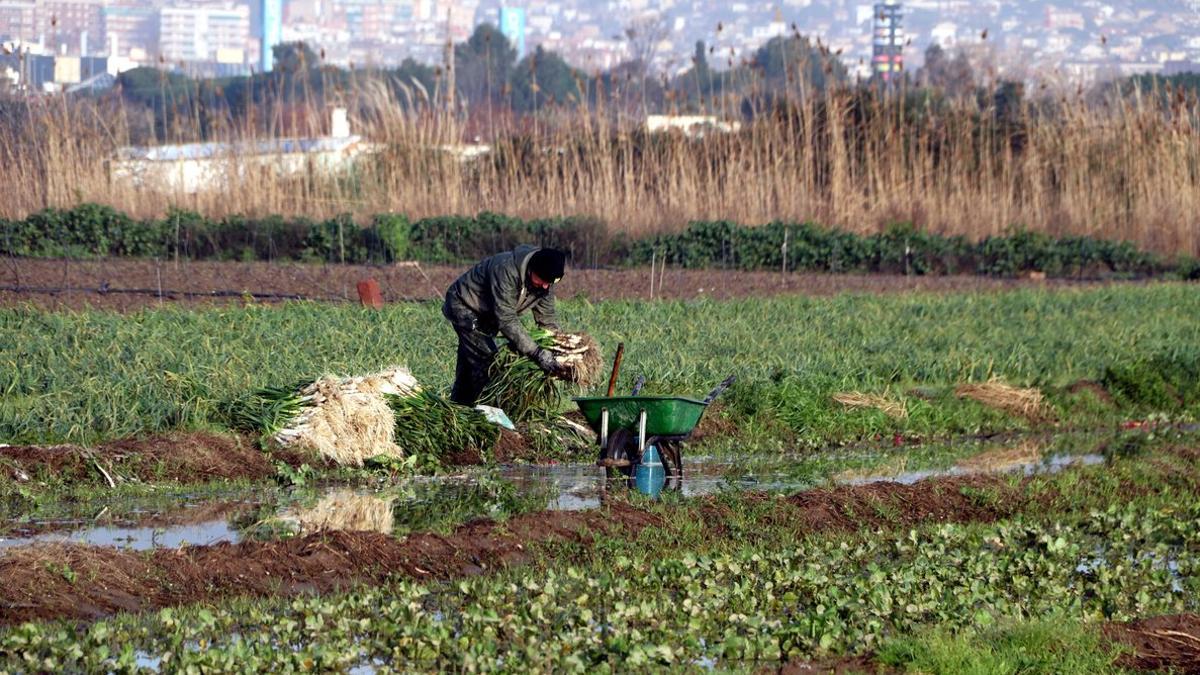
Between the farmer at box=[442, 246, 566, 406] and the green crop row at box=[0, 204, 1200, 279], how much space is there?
40.8 feet

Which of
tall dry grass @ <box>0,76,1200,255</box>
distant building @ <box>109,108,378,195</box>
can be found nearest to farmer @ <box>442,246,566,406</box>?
tall dry grass @ <box>0,76,1200,255</box>

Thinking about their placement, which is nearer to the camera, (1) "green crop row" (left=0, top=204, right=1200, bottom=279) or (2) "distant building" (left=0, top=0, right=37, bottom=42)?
(1) "green crop row" (left=0, top=204, right=1200, bottom=279)

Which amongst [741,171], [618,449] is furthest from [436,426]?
[741,171]

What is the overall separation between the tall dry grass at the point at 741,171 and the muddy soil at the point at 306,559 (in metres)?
17.3

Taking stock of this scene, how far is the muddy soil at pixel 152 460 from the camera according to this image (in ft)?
32.7

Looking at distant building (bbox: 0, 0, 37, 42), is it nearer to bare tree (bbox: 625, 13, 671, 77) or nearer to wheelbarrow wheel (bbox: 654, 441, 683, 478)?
bare tree (bbox: 625, 13, 671, 77)

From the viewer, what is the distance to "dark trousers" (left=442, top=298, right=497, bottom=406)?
1147 cm

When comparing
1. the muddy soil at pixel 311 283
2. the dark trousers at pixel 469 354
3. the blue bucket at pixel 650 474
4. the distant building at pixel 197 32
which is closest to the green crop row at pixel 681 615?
the blue bucket at pixel 650 474

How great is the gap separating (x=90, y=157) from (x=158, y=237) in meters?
2.98

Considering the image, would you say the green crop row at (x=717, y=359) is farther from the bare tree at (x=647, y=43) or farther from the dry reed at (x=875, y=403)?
the bare tree at (x=647, y=43)

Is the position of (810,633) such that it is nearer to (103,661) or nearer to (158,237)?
(103,661)

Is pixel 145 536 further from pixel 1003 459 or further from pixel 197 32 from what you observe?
pixel 197 32

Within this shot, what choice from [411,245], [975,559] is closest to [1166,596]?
[975,559]

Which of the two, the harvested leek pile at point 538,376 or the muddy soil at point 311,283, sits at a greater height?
the harvested leek pile at point 538,376
